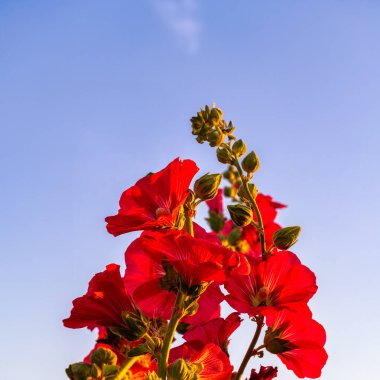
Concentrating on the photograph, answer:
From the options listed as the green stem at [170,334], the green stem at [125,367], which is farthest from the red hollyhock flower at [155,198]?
the green stem at [125,367]

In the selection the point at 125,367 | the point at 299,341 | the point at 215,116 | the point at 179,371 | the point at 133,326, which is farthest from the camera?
the point at 215,116

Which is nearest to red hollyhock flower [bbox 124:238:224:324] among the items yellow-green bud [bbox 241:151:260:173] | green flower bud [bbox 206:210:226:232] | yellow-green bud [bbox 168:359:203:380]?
yellow-green bud [bbox 168:359:203:380]

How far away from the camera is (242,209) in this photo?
233cm

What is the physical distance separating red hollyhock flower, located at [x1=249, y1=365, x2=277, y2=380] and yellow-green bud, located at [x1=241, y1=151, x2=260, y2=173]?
3.06 feet

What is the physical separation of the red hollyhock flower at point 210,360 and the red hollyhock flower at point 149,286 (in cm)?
17

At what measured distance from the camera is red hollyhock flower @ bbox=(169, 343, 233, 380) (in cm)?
206

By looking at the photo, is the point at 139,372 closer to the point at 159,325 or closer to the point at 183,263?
the point at 159,325

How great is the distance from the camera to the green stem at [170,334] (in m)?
1.84

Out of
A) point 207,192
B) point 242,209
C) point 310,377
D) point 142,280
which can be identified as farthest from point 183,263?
point 310,377

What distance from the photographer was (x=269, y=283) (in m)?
2.19

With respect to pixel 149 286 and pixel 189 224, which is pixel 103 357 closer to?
pixel 149 286

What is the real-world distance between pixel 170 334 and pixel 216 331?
0.46m

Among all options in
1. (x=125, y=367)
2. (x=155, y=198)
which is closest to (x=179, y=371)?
(x=125, y=367)

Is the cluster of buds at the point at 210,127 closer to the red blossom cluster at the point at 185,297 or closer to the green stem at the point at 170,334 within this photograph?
the red blossom cluster at the point at 185,297
